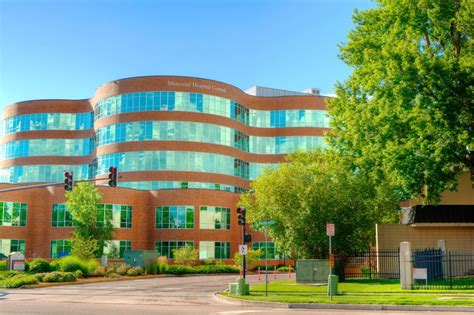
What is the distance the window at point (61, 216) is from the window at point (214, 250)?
47.0ft

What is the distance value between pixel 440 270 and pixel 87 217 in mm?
32756

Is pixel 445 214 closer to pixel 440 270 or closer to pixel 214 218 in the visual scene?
pixel 440 270

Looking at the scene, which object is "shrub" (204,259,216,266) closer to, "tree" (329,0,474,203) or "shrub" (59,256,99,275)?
"shrub" (59,256,99,275)

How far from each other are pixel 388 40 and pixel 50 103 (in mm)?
56463

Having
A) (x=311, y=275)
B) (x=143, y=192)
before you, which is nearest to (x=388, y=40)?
(x=311, y=275)

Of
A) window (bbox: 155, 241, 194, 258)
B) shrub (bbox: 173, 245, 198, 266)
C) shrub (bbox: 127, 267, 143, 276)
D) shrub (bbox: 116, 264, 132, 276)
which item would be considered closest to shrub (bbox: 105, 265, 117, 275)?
shrub (bbox: 116, 264, 132, 276)

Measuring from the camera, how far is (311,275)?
32.9 metres

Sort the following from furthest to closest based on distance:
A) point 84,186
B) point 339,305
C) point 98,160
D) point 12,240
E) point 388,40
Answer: point 98,160 < point 12,240 < point 84,186 < point 388,40 < point 339,305

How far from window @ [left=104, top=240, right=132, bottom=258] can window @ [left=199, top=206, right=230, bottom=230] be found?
26.3 ft

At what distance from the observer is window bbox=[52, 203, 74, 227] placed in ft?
204

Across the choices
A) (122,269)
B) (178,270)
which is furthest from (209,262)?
(122,269)

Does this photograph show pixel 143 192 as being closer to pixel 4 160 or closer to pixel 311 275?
pixel 4 160

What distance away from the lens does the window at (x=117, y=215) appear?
59769mm

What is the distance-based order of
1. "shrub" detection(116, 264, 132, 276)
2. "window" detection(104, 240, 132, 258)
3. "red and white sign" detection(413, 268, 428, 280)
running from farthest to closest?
"window" detection(104, 240, 132, 258), "shrub" detection(116, 264, 132, 276), "red and white sign" detection(413, 268, 428, 280)
